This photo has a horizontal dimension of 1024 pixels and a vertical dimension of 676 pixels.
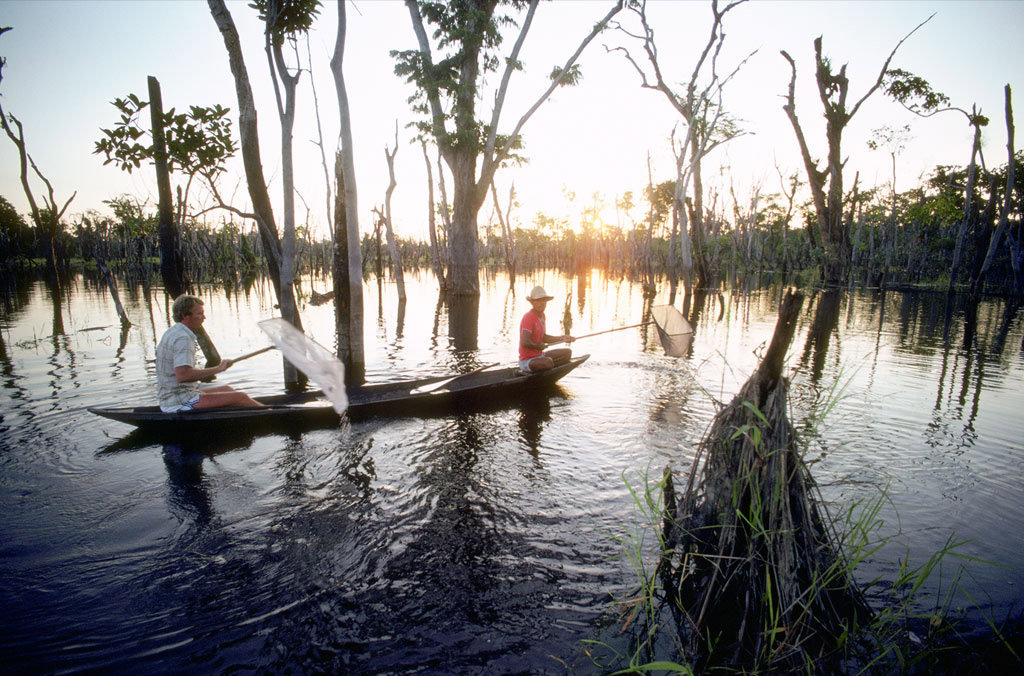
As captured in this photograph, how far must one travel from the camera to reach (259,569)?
349 cm

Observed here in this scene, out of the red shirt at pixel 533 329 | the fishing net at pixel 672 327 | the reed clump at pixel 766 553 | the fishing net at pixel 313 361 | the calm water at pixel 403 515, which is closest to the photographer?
the reed clump at pixel 766 553

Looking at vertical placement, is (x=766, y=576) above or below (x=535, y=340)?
below

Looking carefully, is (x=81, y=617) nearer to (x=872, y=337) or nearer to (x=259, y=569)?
(x=259, y=569)

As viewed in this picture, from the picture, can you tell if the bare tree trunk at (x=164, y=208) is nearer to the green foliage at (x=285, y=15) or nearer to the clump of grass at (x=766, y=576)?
the green foliage at (x=285, y=15)

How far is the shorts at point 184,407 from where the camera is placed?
559 centimetres

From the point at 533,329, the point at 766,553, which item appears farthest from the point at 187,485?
the point at 766,553

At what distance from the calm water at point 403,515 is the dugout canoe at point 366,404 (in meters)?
0.25

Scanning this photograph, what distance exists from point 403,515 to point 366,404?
2.49 metres

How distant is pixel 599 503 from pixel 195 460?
4.28 meters

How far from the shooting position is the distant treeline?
27.5 metres

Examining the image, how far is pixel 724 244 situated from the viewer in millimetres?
45312

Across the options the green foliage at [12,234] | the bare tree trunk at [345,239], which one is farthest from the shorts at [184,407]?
the green foliage at [12,234]

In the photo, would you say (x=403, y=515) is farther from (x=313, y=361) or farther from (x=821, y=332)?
(x=821, y=332)

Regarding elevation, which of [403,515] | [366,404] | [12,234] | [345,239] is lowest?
[403,515]
